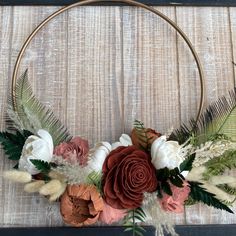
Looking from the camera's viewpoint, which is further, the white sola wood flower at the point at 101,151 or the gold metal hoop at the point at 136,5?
the gold metal hoop at the point at 136,5

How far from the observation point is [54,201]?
81 cm

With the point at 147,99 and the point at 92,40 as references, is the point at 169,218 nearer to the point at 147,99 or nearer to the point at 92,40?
the point at 147,99

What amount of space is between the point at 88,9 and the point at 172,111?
0.92 feet

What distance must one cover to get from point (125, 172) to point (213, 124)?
22 centimetres

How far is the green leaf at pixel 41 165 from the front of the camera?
2.44 feet

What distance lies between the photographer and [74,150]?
30.5 inches

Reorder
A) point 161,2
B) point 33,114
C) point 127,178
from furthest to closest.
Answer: point 161,2 < point 33,114 < point 127,178

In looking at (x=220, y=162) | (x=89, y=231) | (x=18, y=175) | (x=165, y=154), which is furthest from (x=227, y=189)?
(x=18, y=175)

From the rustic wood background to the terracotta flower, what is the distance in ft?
0.37

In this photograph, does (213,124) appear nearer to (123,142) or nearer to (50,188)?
(123,142)

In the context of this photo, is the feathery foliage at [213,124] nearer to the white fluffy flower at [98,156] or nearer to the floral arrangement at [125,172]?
the floral arrangement at [125,172]

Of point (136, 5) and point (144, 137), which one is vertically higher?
point (136, 5)

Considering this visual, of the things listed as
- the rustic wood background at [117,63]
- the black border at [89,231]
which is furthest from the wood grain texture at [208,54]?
the black border at [89,231]

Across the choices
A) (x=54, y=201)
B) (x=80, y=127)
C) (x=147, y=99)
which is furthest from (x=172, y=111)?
(x=54, y=201)
